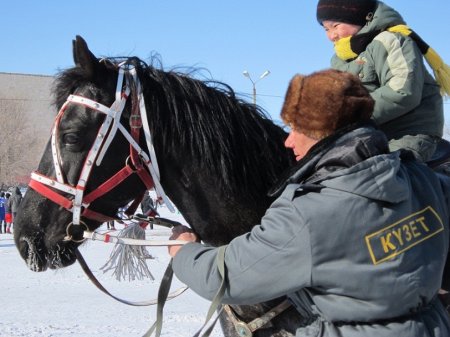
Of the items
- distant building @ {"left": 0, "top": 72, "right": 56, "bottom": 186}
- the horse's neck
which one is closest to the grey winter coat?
the horse's neck

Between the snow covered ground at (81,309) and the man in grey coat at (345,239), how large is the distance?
4292 millimetres

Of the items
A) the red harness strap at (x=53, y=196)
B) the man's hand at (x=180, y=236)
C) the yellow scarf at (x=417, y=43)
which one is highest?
the yellow scarf at (x=417, y=43)

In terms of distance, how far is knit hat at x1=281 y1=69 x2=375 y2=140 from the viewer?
6.45 feet

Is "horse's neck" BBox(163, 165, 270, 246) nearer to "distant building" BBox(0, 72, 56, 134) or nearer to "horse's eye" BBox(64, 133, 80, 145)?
"horse's eye" BBox(64, 133, 80, 145)

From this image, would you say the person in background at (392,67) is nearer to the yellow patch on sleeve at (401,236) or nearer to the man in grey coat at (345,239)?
the man in grey coat at (345,239)

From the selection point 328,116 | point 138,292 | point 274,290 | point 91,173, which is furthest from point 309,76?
point 138,292

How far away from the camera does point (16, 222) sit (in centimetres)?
297

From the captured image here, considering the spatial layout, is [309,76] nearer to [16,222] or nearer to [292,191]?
[292,191]

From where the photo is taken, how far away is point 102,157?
9.24 feet

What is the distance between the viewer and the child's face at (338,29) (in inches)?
123

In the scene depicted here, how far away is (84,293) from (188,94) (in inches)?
287

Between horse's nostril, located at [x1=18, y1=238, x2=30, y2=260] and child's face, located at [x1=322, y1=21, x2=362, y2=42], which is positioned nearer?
horse's nostril, located at [x1=18, y1=238, x2=30, y2=260]

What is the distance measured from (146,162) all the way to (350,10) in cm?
139

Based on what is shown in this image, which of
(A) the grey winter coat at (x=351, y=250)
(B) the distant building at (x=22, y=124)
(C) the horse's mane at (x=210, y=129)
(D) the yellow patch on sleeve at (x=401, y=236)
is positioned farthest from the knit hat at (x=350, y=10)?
(B) the distant building at (x=22, y=124)
